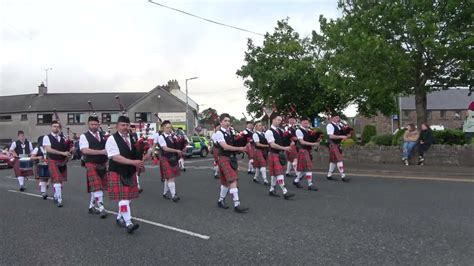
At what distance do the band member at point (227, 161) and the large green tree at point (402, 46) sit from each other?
7348 millimetres

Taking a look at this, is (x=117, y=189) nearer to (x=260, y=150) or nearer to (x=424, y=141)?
(x=260, y=150)

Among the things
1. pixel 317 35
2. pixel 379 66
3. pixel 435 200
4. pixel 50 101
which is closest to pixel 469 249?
pixel 435 200

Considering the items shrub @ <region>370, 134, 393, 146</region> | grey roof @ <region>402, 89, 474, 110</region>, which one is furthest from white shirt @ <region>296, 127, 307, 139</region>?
grey roof @ <region>402, 89, 474, 110</region>

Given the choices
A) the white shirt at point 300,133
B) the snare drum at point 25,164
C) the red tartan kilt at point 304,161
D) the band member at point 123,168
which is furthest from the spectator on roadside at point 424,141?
the snare drum at point 25,164

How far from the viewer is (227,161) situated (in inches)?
328

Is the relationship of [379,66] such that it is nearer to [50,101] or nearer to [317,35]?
[317,35]

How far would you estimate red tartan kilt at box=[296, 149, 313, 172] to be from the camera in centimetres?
1086

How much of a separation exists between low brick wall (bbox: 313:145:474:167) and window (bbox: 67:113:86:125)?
38885mm

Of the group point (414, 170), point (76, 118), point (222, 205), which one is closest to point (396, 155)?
point (414, 170)

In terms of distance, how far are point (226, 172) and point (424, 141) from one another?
30.9ft

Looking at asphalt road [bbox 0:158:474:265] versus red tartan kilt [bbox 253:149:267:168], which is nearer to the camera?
asphalt road [bbox 0:158:474:265]

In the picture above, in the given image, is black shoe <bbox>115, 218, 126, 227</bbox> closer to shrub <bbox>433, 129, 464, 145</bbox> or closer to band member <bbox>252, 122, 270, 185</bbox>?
band member <bbox>252, 122, 270, 185</bbox>

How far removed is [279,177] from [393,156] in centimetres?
810

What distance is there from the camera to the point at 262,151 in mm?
11875
